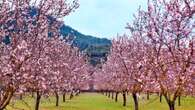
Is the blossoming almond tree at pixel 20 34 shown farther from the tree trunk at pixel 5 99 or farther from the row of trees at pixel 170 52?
the row of trees at pixel 170 52

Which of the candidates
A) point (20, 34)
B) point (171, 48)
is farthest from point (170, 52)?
point (20, 34)

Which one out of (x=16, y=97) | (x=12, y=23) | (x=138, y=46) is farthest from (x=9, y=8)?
(x=138, y=46)

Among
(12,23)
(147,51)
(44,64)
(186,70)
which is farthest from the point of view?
(147,51)

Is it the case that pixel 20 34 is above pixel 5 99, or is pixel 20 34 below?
above

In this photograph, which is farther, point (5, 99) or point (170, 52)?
point (170, 52)

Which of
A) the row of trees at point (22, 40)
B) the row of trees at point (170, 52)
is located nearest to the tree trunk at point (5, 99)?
the row of trees at point (22, 40)

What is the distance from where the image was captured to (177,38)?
26.5 metres

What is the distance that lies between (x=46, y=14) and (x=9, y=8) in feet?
5.05

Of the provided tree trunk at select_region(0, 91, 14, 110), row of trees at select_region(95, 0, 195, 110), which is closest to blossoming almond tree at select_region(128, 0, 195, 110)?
row of trees at select_region(95, 0, 195, 110)

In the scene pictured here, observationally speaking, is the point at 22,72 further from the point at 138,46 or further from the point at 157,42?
the point at 138,46

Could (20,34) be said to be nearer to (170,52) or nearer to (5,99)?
(5,99)

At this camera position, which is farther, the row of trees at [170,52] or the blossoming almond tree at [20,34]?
the row of trees at [170,52]

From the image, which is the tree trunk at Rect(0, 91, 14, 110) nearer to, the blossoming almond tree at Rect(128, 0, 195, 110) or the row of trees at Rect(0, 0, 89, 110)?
the row of trees at Rect(0, 0, 89, 110)

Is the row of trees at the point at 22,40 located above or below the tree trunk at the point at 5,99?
above
